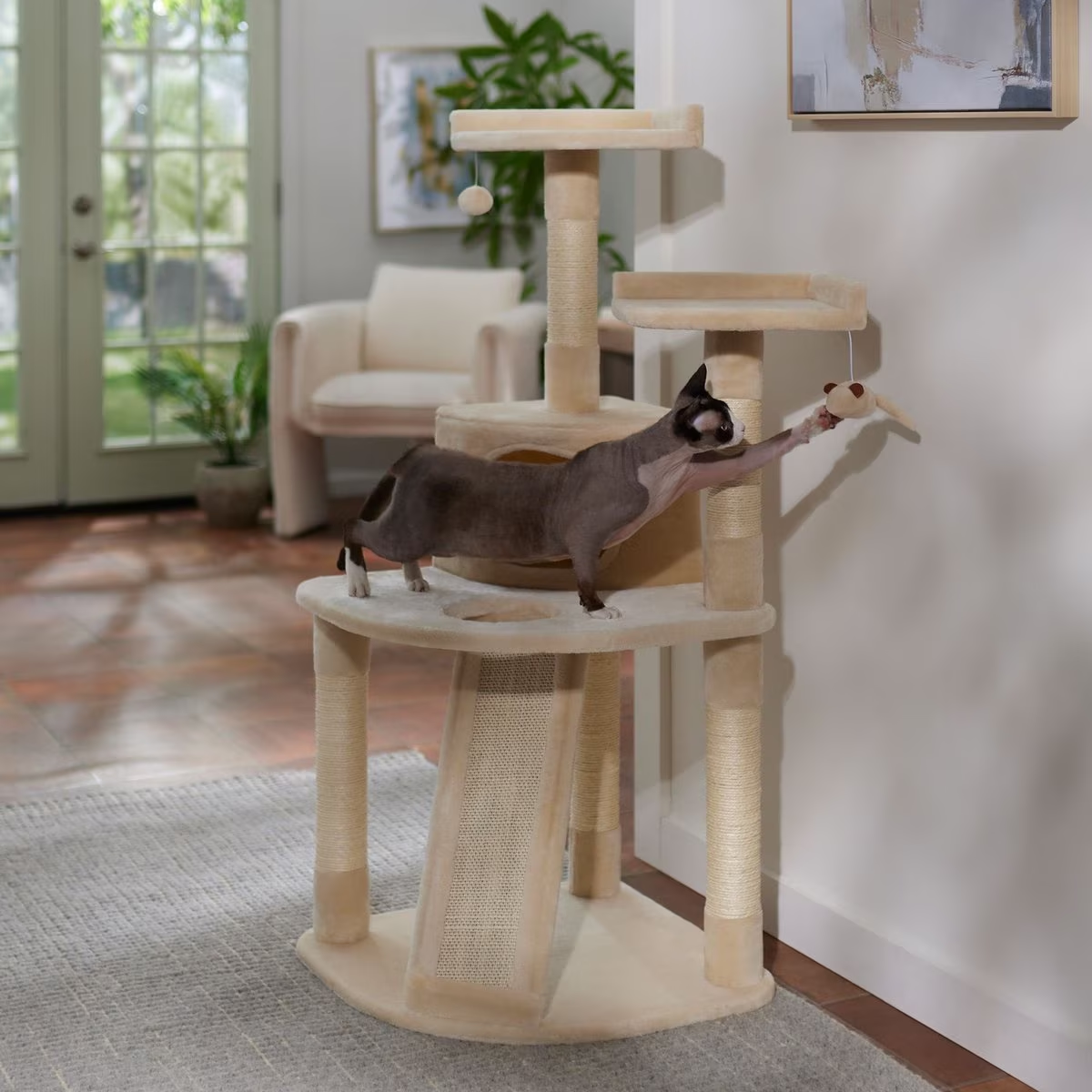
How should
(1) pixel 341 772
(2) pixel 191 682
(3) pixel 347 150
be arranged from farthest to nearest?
(3) pixel 347 150 < (2) pixel 191 682 < (1) pixel 341 772

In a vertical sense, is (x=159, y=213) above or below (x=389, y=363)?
above

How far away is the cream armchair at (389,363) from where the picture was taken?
17.2 ft

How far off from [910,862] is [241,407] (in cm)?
402

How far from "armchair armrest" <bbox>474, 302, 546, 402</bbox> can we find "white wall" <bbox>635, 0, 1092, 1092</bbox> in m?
2.51

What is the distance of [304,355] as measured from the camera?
17.9 ft

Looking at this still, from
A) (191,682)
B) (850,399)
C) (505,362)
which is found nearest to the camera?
(850,399)

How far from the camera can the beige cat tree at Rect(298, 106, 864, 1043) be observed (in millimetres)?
2162

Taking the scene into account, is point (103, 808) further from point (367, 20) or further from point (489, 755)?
point (367, 20)

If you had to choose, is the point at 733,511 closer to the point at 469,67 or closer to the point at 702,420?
the point at 702,420

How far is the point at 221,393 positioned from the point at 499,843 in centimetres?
381

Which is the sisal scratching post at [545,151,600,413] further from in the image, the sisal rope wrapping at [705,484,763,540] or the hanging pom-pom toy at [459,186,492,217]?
the sisal rope wrapping at [705,484,763,540]

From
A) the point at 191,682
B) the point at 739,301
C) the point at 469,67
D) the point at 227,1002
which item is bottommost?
the point at 227,1002

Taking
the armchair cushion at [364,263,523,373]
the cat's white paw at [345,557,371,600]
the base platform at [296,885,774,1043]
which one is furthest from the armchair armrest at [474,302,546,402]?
the cat's white paw at [345,557,371,600]

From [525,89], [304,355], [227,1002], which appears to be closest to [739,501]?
[227,1002]
